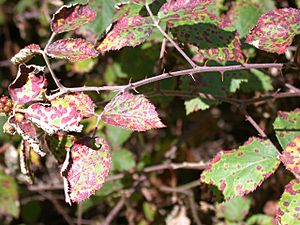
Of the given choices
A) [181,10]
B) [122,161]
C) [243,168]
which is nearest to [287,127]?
[243,168]

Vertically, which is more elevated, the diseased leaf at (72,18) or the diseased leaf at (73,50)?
the diseased leaf at (72,18)

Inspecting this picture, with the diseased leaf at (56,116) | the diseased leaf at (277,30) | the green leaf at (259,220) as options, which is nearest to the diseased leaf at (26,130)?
the diseased leaf at (56,116)

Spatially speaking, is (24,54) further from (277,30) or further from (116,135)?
(116,135)

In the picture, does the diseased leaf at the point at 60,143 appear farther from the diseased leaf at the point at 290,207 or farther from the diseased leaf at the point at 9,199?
the diseased leaf at the point at 9,199

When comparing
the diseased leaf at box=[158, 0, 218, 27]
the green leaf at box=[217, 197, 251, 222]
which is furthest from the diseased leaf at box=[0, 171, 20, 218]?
the diseased leaf at box=[158, 0, 218, 27]

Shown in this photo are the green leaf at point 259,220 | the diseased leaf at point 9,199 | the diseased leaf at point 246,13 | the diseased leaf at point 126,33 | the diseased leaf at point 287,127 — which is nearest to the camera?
the diseased leaf at point 126,33

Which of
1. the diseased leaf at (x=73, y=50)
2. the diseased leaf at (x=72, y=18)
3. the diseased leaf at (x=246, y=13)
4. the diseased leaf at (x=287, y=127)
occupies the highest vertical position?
the diseased leaf at (x=72, y=18)

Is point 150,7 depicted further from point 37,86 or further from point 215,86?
point 37,86
